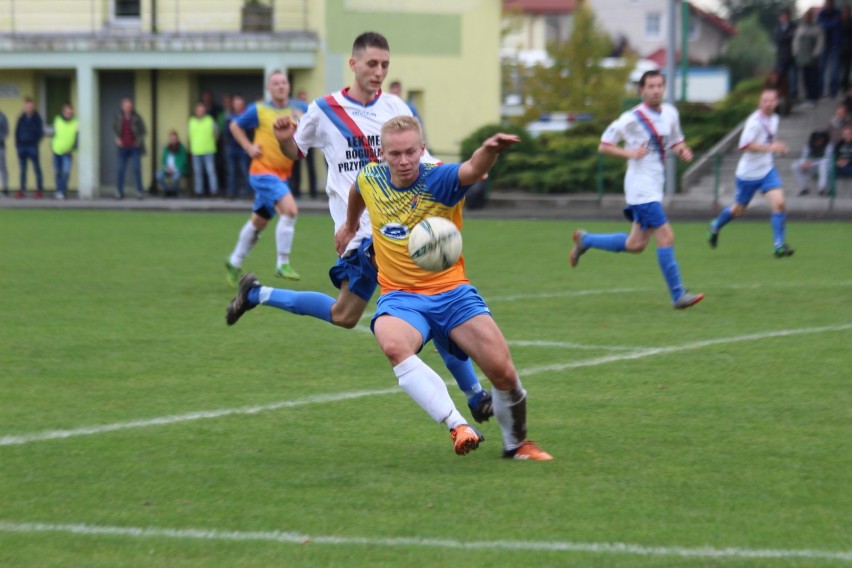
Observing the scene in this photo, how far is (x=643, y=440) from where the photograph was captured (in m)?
7.22

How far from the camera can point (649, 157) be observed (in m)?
13.1

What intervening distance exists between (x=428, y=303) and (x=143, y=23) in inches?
1169

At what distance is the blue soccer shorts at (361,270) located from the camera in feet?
26.7

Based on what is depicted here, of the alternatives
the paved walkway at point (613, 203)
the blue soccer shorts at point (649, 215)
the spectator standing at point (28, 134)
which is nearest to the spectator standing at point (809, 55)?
the paved walkway at point (613, 203)

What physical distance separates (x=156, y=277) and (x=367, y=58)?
303 inches

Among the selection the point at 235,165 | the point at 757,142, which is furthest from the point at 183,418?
the point at 235,165

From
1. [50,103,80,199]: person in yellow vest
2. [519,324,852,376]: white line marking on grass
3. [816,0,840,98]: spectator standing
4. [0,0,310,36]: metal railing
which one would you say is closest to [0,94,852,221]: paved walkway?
[816,0,840,98]: spectator standing

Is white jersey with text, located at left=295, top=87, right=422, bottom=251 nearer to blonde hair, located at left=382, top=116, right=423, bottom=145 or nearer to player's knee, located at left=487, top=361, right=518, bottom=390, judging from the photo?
blonde hair, located at left=382, top=116, right=423, bottom=145

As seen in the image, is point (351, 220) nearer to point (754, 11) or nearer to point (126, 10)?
point (126, 10)

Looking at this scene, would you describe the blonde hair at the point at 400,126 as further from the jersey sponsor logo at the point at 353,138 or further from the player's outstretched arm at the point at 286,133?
the jersey sponsor logo at the point at 353,138

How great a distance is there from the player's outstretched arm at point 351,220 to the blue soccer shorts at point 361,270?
0.10 metres

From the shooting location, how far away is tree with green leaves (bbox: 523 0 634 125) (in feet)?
169

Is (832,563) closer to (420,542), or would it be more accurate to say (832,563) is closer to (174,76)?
(420,542)

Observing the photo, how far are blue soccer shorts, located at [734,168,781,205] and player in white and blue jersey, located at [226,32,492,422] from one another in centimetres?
967
